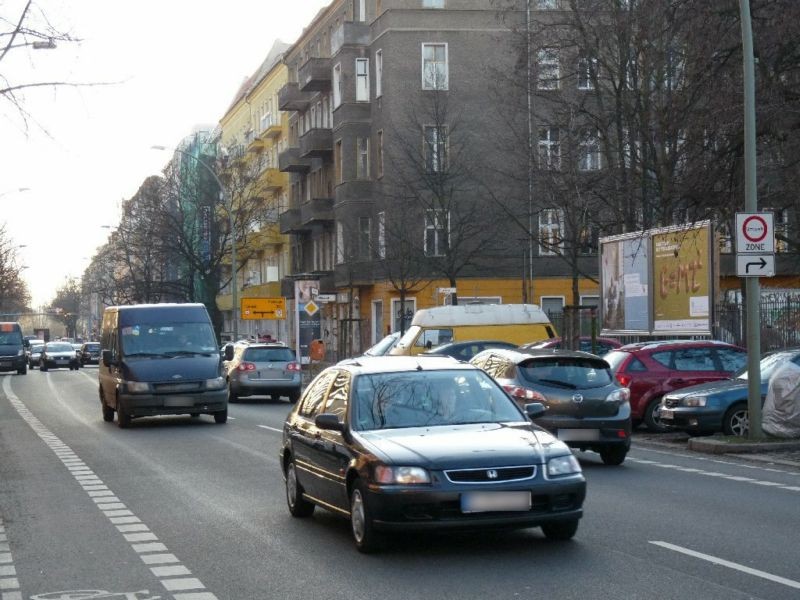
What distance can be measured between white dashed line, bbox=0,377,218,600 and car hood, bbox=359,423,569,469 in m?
1.66

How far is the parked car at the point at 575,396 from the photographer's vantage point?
17625 mm

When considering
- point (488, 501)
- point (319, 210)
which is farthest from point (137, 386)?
point (319, 210)

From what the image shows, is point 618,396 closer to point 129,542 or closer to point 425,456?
point 129,542

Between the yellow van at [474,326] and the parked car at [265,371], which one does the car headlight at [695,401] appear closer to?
the yellow van at [474,326]

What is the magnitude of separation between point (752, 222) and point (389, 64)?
40.2 metres

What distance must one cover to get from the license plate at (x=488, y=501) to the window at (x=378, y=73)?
167 feet

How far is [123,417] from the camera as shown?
2645 cm

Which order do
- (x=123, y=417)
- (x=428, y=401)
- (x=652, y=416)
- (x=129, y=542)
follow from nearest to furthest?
(x=428, y=401) < (x=129, y=542) < (x=652, y=416) < (x=123, y=417)

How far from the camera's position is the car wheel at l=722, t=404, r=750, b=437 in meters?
21.7

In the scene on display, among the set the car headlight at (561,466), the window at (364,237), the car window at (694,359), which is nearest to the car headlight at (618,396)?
the car window at (694,359)

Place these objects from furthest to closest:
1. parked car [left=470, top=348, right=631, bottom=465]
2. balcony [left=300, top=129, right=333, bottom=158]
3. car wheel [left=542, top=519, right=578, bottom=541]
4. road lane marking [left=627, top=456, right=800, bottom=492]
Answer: balcony [left=300, top=129, right=333, bottom=158] < parked car [left=470, top=348, right=631, bottom=465] < road lane marking [left=627, top=456, right=800, bottom=492] < car wheel [left=542, top=519, right=578, bottom=541]

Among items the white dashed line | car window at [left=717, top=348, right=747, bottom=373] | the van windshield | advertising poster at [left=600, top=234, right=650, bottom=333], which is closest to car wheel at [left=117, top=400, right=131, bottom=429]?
the van windshield

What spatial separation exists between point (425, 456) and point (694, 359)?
625 inches

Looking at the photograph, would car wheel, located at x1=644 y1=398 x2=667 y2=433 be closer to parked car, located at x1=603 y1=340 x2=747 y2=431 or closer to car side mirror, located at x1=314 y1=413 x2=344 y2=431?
parked car, located at x1=603 y1=340 x2=747 y2=431
